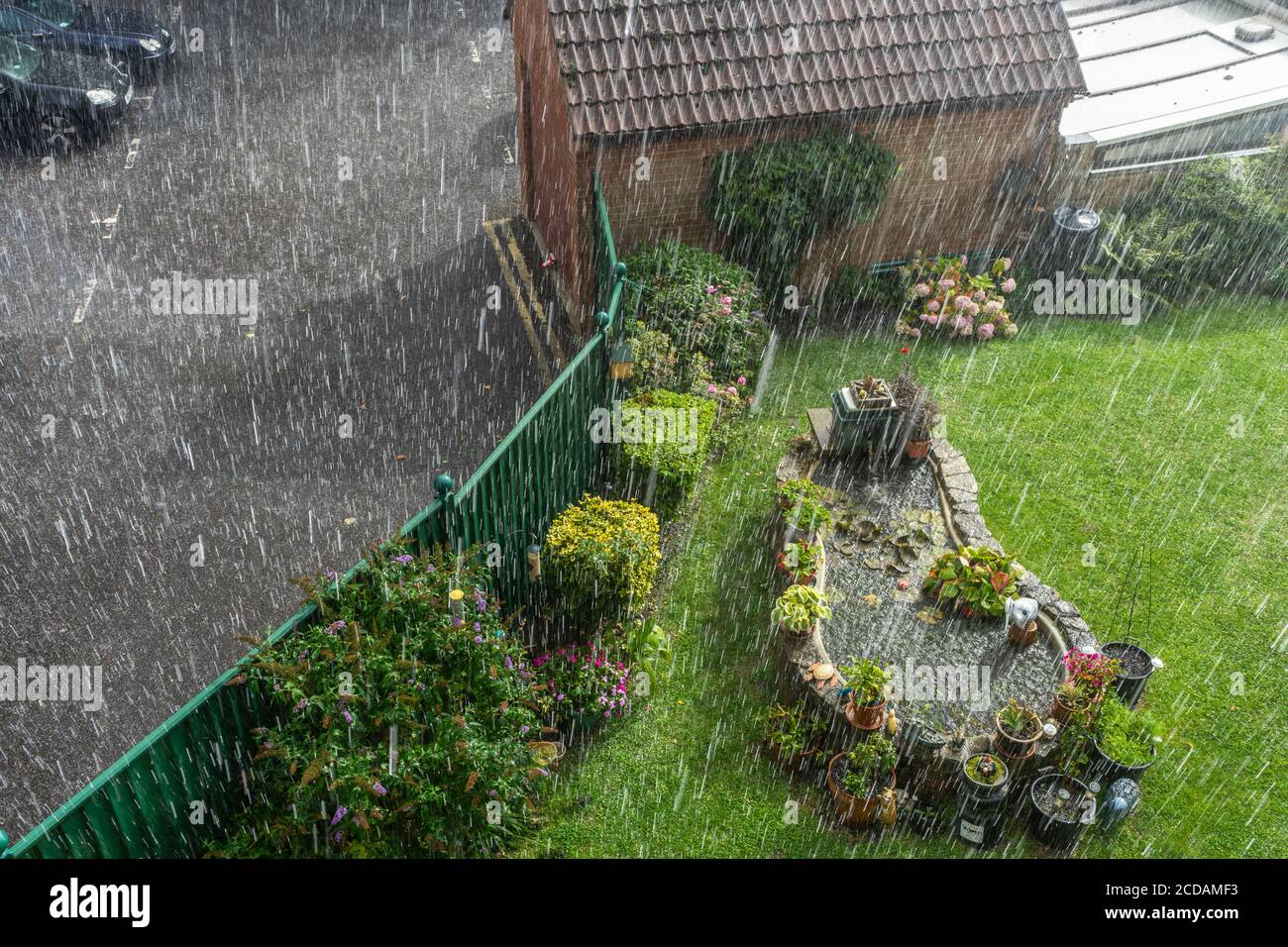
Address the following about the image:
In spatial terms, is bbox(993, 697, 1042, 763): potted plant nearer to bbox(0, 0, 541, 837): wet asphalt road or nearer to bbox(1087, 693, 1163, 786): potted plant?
bbox(1087, 693, 1163, 786): potted plant

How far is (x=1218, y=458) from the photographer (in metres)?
11.8

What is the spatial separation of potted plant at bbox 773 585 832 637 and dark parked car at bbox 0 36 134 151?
14.0 metres

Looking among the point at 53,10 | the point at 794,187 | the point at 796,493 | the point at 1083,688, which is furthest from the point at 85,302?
the point at 1083,688

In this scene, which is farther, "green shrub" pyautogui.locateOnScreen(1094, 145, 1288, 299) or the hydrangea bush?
"green shrub" pyautogui.locateOnScreen(1094, 145, 1288, 299)

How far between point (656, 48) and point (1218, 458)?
25.2 feet

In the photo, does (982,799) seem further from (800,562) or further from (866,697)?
(800,562)

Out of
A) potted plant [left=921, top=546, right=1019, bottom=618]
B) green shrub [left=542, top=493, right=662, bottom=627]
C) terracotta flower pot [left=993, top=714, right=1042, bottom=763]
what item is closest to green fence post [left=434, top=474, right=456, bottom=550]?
green shrub [left=542, top=493, right=662, bottom=627]

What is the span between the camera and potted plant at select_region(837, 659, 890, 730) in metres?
8.30

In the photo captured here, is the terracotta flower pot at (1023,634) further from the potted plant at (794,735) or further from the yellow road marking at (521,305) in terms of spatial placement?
the yellow road marking at (521,305)

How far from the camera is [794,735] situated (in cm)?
858

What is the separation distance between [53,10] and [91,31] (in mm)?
701

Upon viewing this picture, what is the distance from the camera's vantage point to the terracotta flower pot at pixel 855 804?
319 inches

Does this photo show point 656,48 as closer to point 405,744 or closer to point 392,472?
point 392,472

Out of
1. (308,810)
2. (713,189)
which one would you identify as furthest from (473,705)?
(713,189)
